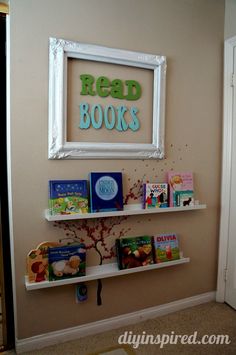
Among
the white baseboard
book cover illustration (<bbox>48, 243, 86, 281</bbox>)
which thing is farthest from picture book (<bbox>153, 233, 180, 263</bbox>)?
book cover illustration (<bbox>48, 243, 86, 281</bbox>)

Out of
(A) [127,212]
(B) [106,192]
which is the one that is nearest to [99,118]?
(B) [106,192]

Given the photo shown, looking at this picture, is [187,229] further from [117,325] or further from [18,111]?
[18,111]

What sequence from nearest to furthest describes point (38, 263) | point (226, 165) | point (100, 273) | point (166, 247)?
point (38, 263) → point (100, 273) → point (166, 247) → point (226, 165)

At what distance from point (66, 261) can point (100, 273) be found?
0.77 feet

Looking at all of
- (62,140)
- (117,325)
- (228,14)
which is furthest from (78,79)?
(117,325)

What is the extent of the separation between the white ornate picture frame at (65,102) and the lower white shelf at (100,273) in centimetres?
73

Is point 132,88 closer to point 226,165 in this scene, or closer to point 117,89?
point 117,89

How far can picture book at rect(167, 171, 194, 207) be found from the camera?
5.98 ft

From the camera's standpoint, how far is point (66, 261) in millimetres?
1548

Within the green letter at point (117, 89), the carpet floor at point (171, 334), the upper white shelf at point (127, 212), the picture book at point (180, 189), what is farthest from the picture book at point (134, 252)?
the green letter at point (117, 89)

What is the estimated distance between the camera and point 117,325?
1.78 metres

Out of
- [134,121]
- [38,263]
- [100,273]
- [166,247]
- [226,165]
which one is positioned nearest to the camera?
[38,263]

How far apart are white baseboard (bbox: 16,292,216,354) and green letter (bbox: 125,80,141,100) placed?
59.8 inches

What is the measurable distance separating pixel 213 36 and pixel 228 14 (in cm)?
21
